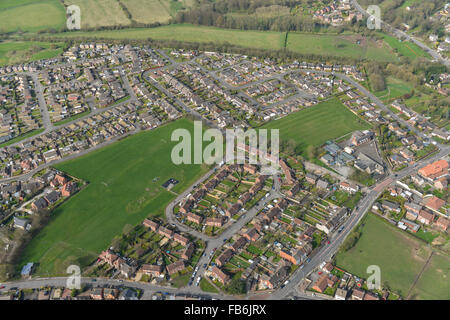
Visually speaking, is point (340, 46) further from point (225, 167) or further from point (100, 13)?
point (100, 13)

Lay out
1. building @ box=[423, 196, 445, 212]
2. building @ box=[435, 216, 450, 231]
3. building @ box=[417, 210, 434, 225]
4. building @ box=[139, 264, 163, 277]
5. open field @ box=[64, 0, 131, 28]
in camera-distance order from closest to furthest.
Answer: building @ box=[139, 264, 163, 277]
building @ box=[435, 216, 450, 231]
building @ box=[417, 210, 434, 225]
building @ box=[423, 196, 445, 212]
open field @ box=[64, 0, 131, 28]

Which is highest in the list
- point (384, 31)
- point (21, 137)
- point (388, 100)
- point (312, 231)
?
point (384, 31)

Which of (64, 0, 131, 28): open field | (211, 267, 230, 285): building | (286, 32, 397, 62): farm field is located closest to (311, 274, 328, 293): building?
(211, 267, 230, 285): building

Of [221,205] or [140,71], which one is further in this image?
[140,71]

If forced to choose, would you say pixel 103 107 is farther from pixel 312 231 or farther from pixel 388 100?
pixel 388 100

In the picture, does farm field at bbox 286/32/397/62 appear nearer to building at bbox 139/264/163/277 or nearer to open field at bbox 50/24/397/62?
open field at bbox 50/24/397/62
